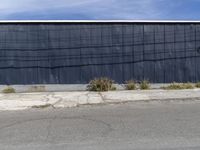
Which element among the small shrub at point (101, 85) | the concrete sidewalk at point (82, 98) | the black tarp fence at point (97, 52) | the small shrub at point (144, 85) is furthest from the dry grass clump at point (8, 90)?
the small shrub at point (144, 85)

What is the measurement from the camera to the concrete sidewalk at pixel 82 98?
15302 millimetres

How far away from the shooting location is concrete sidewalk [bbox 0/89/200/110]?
1530 centimetres

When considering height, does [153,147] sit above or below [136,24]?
below

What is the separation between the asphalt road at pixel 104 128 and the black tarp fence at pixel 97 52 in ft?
23.3

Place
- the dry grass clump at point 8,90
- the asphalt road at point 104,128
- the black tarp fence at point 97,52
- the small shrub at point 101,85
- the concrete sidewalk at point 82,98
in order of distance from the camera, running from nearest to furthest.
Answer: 1. the asphalt road at point 104,128
2. the concrete sidewalk at point 82,98
3. the small shrub at point 101,85
4. the dry grass clump at point 8,90
5. the black tarp fence at point 97,52

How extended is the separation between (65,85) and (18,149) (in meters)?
12.7

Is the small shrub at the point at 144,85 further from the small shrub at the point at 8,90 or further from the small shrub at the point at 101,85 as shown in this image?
the small shrub at the point at 8,90

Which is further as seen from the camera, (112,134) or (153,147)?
(112,134)

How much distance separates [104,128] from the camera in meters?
10.6

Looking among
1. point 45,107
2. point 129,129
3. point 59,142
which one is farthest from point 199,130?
point 45,107

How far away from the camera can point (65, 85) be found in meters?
21.4

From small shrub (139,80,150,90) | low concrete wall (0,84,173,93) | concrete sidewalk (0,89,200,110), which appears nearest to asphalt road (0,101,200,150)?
concrete sidewalk (0,89,200,110)

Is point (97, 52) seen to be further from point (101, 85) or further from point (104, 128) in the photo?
point (104, 128)

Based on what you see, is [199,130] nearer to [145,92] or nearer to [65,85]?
[145,92]
